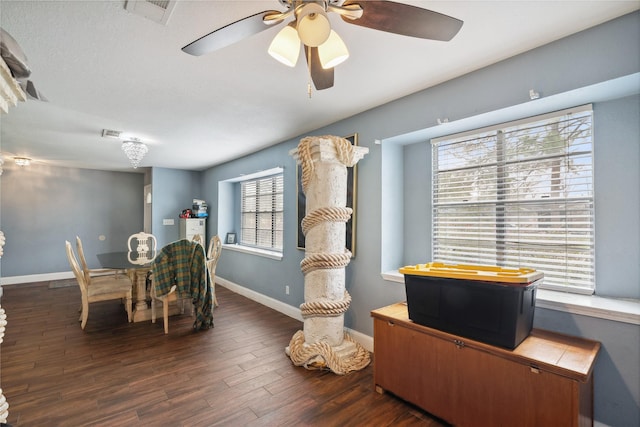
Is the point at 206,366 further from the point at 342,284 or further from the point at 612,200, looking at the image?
the point at 612,200

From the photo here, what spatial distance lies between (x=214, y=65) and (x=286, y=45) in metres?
0.99

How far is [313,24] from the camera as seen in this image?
3.86ft

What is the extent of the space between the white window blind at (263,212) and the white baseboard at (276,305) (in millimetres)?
766

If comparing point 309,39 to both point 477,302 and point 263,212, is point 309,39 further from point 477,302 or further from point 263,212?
point 263,212

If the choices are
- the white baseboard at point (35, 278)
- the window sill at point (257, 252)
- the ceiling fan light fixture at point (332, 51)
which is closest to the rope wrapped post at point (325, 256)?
the ceiling fan light fixture at point (332, 51)

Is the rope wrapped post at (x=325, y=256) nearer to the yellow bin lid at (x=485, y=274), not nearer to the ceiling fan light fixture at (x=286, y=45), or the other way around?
the yellow bin lid at (x=485, y=274)

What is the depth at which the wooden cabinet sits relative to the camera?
1.47 metres

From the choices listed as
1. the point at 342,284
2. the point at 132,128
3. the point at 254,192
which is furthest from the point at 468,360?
the point at 254,192

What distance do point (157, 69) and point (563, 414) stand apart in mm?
3158

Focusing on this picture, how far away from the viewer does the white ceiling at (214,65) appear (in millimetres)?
1589

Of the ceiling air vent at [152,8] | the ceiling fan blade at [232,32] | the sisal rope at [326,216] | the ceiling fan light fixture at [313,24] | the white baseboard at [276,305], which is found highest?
the ceiling air vent at [152,8]

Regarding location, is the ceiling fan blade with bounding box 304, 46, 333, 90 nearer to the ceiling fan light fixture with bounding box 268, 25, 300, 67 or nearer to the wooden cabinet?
the ceiling fan light fixture with bounding box 268, 25, 300, 67

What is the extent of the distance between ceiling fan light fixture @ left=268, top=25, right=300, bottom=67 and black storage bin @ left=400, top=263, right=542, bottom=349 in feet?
4.88

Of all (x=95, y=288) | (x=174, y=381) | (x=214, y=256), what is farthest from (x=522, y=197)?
(x=95, y=288)
